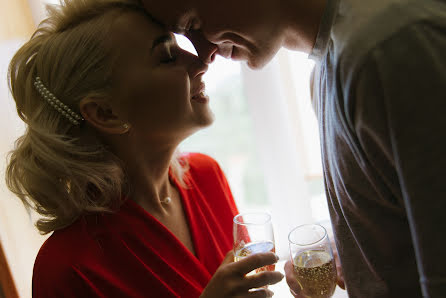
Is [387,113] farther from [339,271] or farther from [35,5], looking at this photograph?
[35,5]

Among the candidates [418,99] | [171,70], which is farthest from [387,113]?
[171,70]

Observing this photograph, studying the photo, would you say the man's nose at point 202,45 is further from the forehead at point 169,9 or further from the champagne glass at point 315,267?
the champagne glass at point 315,267

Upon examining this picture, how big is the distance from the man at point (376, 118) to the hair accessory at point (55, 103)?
47cm

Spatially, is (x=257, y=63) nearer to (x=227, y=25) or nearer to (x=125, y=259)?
(x=227, y=25)

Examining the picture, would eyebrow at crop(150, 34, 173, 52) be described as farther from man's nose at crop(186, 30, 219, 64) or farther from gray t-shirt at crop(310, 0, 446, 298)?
gray t-shirt at crop(310, 0, 446, 298)

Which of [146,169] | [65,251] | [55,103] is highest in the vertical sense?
[55,103]

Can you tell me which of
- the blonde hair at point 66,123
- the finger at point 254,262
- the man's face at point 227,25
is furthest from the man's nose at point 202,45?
the finger at point 254,262

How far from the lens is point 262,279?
0.98 metres

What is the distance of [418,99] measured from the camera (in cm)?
69

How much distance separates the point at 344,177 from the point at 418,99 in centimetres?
26

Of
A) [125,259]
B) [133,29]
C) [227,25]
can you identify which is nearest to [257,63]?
[227,25]

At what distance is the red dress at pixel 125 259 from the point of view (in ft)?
3.63

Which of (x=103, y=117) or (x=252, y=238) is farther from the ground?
(x=103, y=117)

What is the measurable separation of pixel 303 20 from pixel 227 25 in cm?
21
